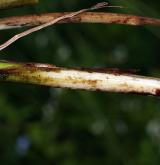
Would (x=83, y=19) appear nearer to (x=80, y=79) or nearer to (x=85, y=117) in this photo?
(x=80, y=79)

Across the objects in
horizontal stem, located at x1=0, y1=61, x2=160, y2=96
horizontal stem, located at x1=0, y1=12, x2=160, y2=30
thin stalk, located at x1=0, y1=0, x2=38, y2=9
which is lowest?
horizontal stem, located at x1=0, y1=61, x2=160, y2=96

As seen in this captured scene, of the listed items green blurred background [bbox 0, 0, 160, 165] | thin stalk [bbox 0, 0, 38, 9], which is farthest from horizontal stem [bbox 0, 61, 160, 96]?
green blurred background [bbox 0, 0, 160, 165]

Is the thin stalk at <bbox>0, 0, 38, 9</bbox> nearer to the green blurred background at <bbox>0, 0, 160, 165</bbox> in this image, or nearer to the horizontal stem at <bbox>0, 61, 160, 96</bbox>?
the horizontal stem at <bbox>0, 61, 160, 96</bbox>

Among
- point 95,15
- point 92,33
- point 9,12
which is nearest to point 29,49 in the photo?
point 9,12

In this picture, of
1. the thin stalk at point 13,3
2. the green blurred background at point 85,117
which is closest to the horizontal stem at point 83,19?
the thin stalk at point 13,3

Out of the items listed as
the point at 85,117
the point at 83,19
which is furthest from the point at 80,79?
the point at 85,117

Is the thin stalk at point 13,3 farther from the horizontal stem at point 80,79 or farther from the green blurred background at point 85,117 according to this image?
the green blurred background at point 85,117
